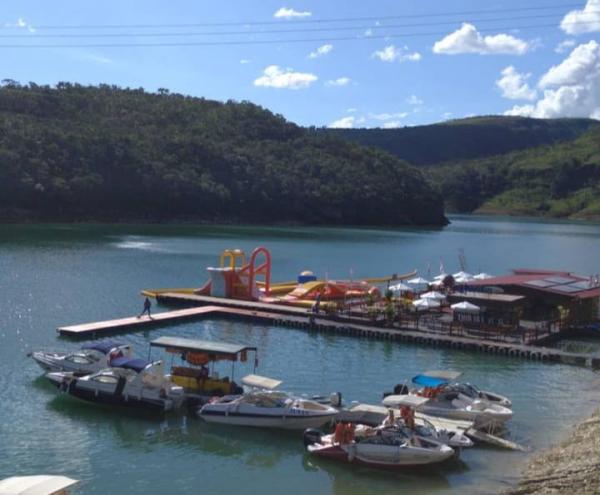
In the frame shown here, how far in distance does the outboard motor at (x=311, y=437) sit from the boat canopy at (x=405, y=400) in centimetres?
363

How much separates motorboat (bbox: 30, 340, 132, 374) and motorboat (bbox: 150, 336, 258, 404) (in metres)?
2.53

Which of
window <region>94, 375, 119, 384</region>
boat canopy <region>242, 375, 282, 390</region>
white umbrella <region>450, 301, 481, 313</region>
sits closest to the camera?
boat canopy <region>242, 375, 282, 390</region>

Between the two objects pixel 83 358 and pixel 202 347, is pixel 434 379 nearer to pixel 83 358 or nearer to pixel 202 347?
pixel 202 347

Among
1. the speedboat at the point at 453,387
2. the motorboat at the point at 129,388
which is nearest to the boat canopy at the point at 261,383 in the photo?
the motorboat at the point at 129,388

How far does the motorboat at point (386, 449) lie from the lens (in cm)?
2406

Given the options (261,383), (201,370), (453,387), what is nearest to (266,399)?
(261,383)

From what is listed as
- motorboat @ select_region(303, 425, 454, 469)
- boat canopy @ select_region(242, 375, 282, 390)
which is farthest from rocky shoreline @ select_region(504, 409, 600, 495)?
boat canopy @ select_region(242, 375, 282, 390)

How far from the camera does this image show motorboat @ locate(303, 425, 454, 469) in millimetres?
24062

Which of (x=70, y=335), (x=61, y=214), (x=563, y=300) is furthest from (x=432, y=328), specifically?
(x=61, y=214)

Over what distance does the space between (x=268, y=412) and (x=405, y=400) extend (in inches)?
204

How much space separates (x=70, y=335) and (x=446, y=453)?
2576cm

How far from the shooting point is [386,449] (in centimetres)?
2414

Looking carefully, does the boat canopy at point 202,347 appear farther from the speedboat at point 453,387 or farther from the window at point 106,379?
the speedboat at point 453,387

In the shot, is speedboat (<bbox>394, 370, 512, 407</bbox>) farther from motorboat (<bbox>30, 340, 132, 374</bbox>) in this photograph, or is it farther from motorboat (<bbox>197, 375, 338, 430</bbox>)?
motorboat (<bbox>30, 340, 132, 374</bbox>)
